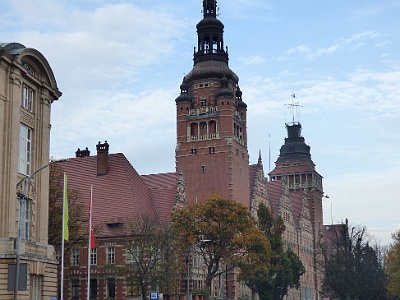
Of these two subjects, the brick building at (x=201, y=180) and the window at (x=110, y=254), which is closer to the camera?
the window at (x=110, y=254)

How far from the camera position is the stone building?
4319 centimetres

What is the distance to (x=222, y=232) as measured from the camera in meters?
73.8

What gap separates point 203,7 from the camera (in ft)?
367

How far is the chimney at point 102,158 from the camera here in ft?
→ 285

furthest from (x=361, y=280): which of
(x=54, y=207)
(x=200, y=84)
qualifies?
(x=200, y=84)

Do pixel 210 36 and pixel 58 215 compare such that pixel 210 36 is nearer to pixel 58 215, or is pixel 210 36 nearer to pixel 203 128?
pixel 203 128

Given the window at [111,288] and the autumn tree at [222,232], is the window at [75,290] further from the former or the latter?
the autumn tree at [222,232]

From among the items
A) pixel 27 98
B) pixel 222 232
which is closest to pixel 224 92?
pixel 222 232

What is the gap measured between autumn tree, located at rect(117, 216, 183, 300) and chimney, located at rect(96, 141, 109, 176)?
16051mm

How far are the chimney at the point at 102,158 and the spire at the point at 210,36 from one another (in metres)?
29.6

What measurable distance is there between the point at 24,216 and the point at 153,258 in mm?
24667

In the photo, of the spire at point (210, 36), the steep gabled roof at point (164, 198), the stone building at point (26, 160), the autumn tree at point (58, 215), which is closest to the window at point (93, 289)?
Answer: the steep gabled roof at point (164, 198)

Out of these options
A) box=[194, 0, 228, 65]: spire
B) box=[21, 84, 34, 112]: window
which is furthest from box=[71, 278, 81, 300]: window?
box=[194, 0, 228, 65]: spire

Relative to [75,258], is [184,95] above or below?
above
